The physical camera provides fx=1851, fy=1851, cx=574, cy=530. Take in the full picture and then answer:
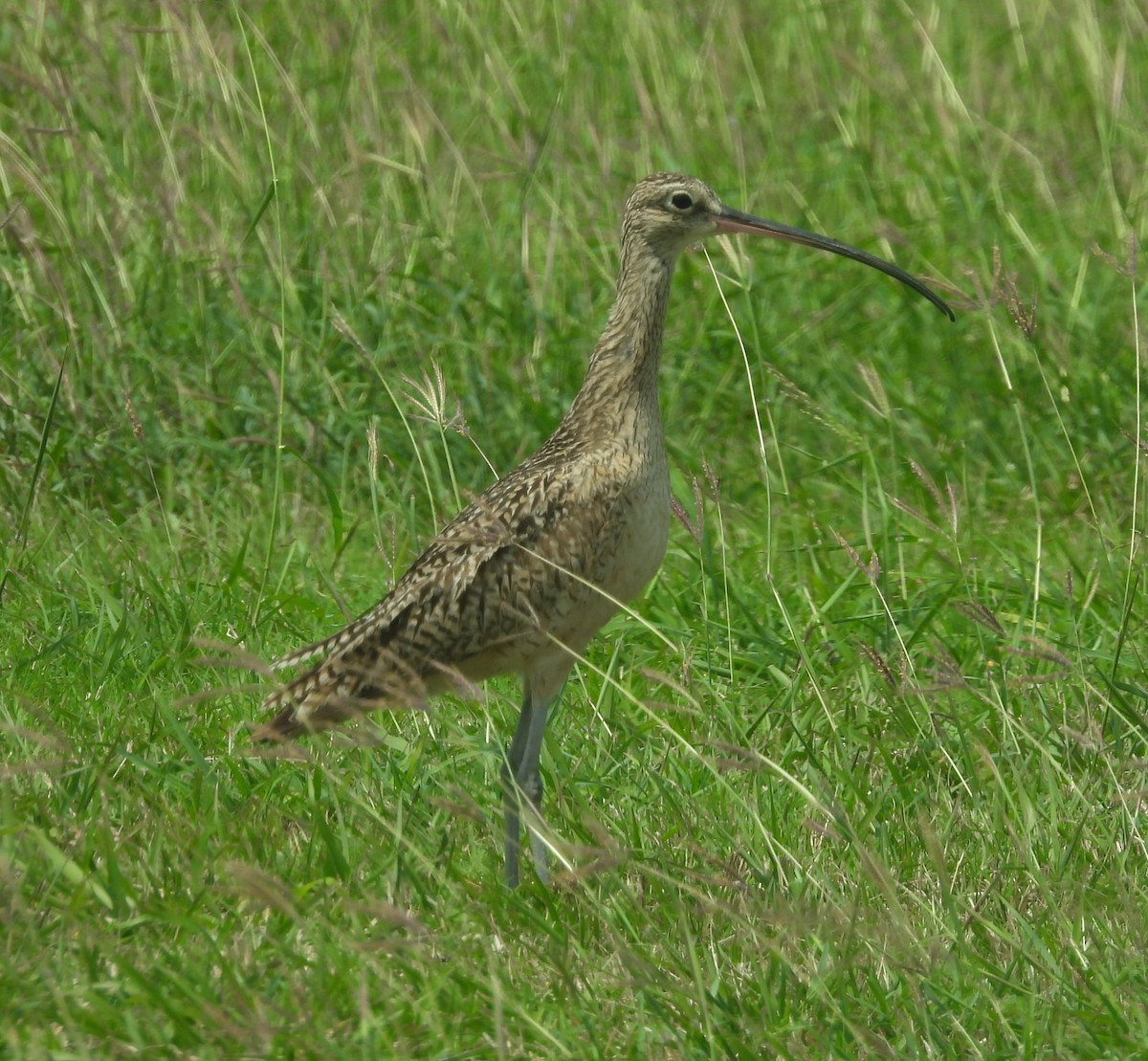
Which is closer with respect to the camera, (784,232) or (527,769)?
(527,769)

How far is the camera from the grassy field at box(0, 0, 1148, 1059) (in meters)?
3.10

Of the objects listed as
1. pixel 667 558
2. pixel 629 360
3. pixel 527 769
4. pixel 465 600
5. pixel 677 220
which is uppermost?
pixel 677 220

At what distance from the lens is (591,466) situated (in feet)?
13.8

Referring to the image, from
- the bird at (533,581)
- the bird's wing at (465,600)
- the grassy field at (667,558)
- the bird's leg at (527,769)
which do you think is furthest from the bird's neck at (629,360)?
the bird's leg at (527,769)

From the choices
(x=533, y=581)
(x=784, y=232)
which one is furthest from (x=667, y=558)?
(x=533, y=581)

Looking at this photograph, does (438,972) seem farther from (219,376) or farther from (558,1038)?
(219,376)

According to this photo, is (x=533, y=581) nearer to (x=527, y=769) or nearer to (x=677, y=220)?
(x=527, y=769)

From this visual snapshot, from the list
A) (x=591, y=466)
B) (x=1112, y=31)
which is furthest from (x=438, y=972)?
(x=1112, y=31)

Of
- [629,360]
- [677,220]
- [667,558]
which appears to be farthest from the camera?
[667,558]

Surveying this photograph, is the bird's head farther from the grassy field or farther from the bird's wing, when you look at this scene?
the bird's wing

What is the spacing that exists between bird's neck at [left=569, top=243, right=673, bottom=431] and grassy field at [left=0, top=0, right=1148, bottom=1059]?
346 mm

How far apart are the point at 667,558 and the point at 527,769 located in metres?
1.47

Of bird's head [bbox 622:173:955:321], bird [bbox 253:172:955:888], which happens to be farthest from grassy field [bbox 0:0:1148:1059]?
bird's head [bbox 622:173:955:321]

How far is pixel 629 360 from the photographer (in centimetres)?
439
